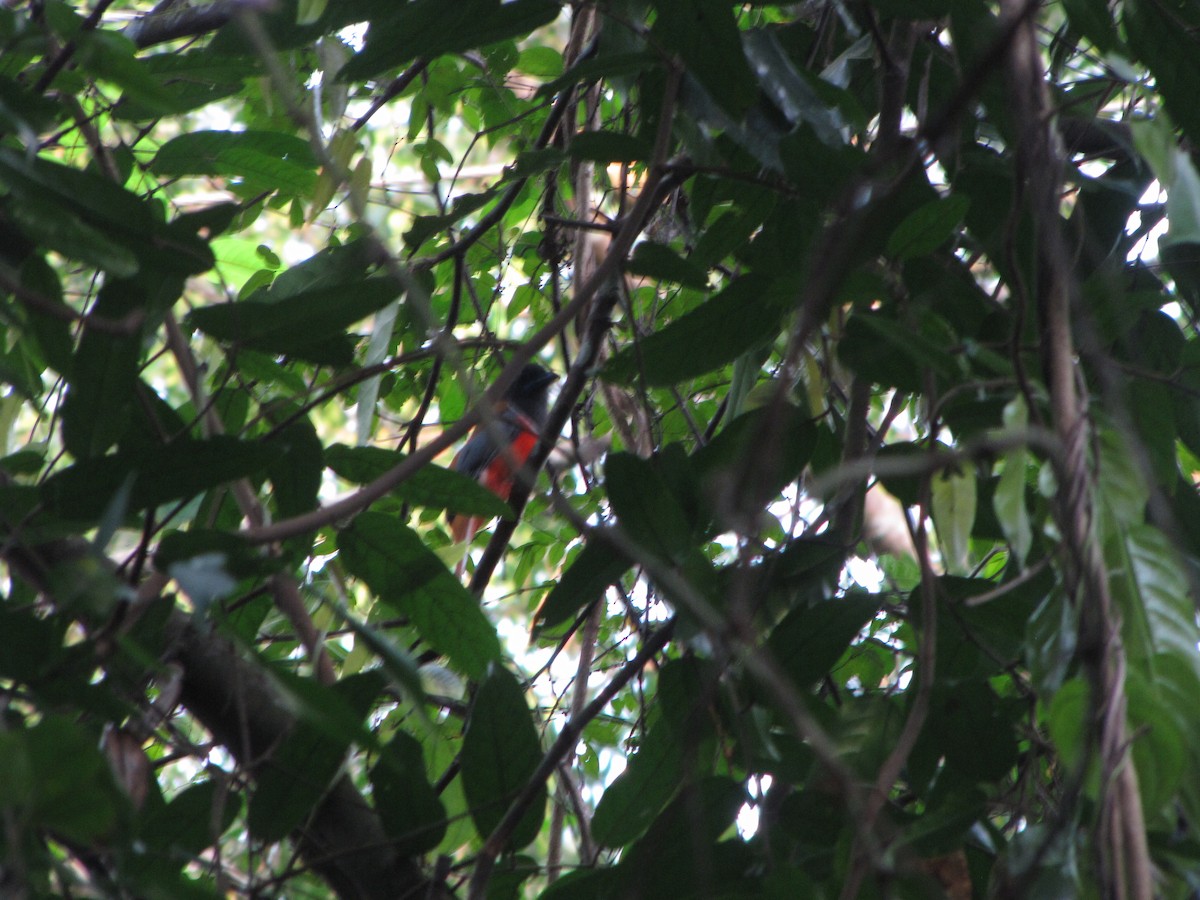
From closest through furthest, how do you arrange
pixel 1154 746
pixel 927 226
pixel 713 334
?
pixel 1154 746, pixel 927 226, pixel 713 334

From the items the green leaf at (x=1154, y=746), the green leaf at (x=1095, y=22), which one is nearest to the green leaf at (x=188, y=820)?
the green leaf at (x=1154, y=746)

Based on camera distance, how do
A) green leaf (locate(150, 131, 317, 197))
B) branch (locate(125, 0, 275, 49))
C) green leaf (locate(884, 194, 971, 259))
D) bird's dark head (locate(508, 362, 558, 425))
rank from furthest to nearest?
bird's dark head (locate(508, 362, 558, 425)) < branch (locate(125, 0, 275, 49)) < green leaf (locate(150, 131, 317, 197)) < green leaf (locate(884, 194, 971, 259))

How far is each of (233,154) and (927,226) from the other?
3.57 feet

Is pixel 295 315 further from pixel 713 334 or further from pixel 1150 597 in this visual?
pixel 1150 597

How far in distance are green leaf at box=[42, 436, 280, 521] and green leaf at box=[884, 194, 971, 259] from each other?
2.19ft

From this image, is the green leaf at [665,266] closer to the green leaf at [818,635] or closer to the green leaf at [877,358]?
the green leaf at [877,358]

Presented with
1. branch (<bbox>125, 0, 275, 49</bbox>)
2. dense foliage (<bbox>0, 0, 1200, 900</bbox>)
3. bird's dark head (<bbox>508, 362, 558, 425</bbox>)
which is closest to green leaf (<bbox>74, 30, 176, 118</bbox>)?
dense foliage (<bbox>0, 0, 1200, 900</bbox>)

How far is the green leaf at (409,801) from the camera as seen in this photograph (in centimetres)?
A: 134

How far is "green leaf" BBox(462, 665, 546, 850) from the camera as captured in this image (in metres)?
1.36

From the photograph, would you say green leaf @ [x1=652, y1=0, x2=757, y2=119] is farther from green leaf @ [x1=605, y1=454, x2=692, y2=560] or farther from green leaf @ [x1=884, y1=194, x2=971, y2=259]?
green leaf @ [x1=605, y1=454, x2=692, y2=560]

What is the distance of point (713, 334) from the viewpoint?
4.90 feet

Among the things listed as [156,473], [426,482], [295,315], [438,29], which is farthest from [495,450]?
[156,473]

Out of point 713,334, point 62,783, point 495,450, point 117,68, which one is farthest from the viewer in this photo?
point 495,450

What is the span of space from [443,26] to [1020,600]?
934mm
